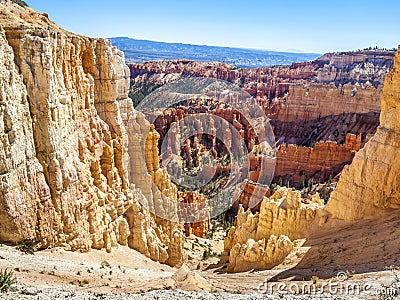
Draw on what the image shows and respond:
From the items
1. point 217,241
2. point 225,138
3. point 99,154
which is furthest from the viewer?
point 225,138

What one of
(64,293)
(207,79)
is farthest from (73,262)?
(207,79)

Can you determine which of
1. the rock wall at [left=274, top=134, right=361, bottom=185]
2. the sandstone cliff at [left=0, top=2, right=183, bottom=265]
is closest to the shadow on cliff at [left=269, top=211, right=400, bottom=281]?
the sandstone cliff at [left=0, top=2, right=183, bottom=265]

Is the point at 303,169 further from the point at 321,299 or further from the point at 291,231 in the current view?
the point at 321,299

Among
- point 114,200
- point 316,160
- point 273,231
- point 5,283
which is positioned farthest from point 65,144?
point 316,160

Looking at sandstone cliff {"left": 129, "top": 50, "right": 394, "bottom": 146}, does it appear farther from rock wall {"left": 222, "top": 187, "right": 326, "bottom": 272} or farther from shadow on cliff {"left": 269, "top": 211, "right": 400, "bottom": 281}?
shadow on cliff {"left": 269, "top": 211, "right": 400, "bottom": 281}

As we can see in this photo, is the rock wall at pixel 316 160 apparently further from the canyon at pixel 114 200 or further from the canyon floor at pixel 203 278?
the canyon floor at pixel 203 278

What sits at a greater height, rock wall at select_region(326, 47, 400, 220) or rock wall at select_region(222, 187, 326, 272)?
rock wall at select_region(326, 47, 400, 220)
